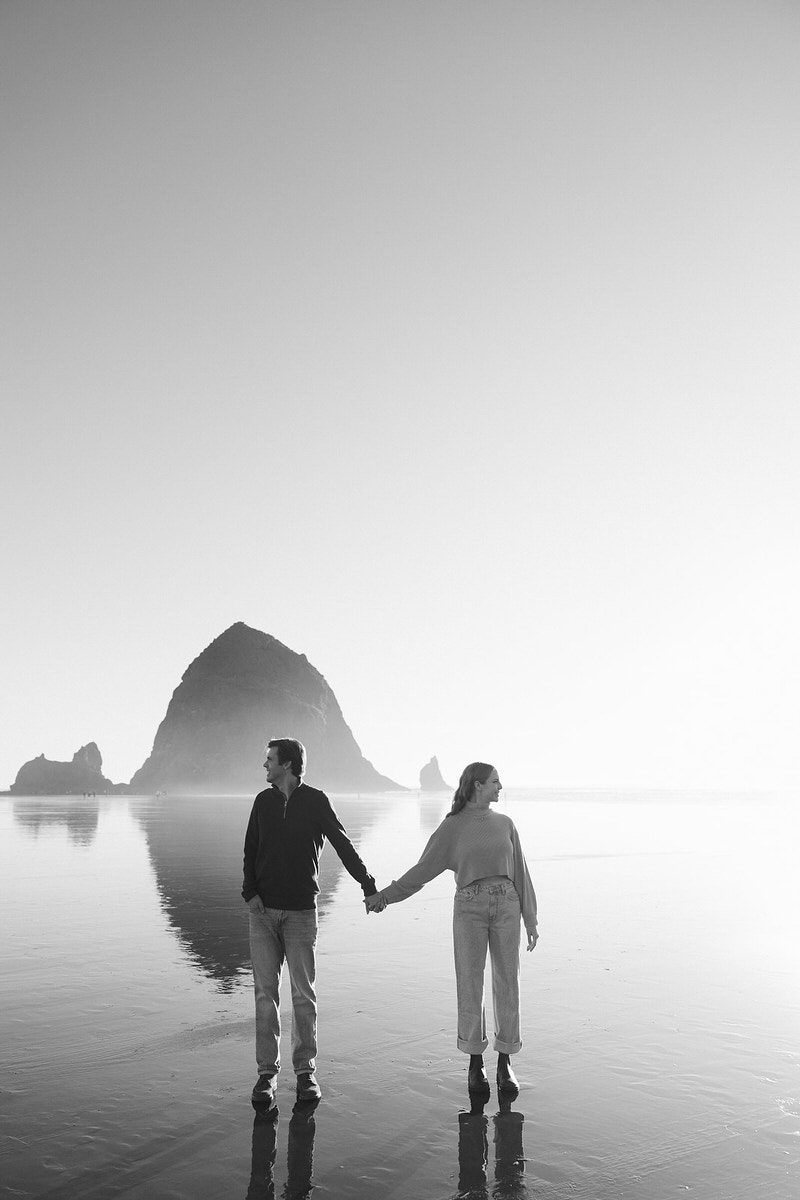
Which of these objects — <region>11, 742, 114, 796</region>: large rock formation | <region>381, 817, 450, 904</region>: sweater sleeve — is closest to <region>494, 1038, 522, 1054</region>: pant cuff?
<region>381, 817, 450, 904</region>: sweater sleeve

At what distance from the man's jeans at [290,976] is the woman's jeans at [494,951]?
1.20 m

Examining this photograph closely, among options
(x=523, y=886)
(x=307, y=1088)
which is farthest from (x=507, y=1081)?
(x=307, y=1088)

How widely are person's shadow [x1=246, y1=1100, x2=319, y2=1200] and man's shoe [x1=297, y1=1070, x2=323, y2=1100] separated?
0.03 m

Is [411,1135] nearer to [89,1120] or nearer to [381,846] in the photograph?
[89,1120]

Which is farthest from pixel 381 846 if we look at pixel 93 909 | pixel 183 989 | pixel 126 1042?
pixel 126 1042

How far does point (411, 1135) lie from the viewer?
5637 mm

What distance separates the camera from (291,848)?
22.2ft

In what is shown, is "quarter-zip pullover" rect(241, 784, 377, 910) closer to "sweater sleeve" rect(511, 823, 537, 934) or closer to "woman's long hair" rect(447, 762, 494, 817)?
"woman's long hair" rect(447, 762, 494, 817)

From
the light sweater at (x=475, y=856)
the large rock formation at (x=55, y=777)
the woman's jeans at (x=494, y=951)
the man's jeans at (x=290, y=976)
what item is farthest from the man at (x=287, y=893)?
the large rock formation at (x=55, y=777)

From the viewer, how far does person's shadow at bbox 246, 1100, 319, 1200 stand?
4848 mm

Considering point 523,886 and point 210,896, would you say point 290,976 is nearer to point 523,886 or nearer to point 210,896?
point 523,886

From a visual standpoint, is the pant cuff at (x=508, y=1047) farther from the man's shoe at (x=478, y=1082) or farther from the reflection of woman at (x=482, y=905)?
the man's shoe at (x=478, y=1082)

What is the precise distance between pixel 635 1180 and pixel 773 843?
3506cm

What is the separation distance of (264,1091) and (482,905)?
214cm
